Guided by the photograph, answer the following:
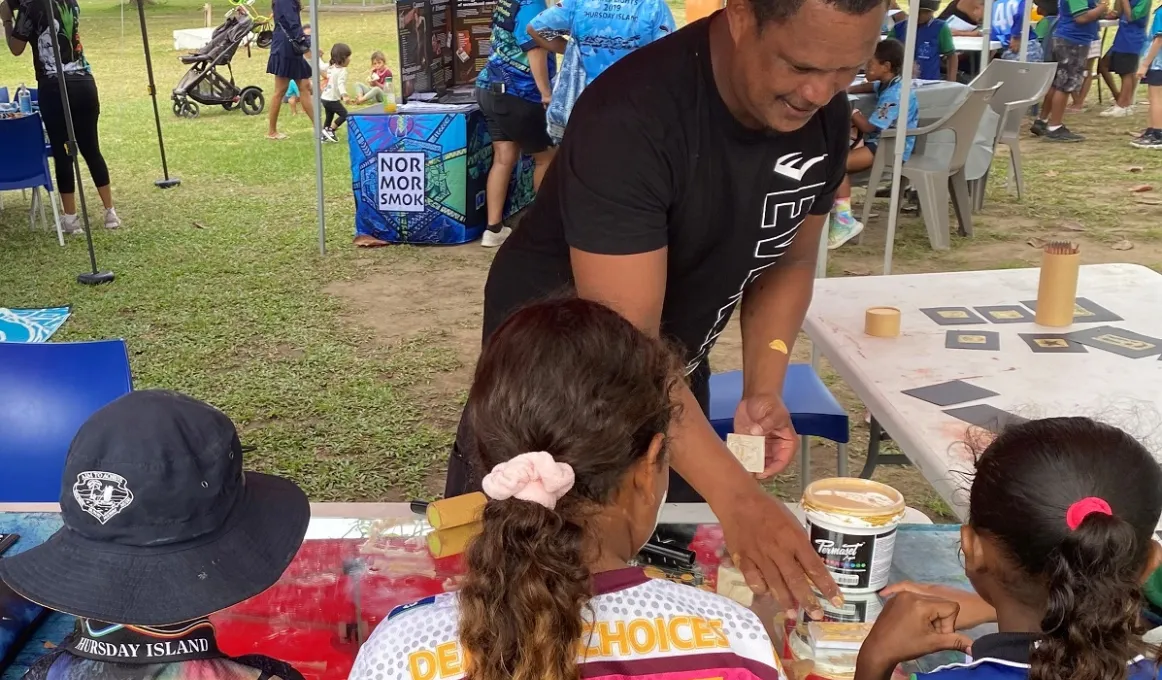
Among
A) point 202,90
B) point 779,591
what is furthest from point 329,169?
point 779,591

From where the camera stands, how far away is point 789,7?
1.34 metres

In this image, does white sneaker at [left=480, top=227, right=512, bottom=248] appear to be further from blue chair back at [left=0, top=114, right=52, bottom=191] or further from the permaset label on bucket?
the permaset label on bucket

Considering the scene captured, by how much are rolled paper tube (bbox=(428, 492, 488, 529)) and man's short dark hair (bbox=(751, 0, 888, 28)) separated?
74 cm

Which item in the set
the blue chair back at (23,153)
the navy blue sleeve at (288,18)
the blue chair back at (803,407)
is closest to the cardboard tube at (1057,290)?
the blue chair back at (803,407)

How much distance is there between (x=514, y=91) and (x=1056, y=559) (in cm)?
515

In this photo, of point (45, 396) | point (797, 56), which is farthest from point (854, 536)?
point (45, 396)

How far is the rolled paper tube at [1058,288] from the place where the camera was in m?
2.39

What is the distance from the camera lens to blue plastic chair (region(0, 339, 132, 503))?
7.48 feet

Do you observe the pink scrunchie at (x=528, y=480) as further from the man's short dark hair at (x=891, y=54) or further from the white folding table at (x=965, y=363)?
the man's short dark hair at (x=891, y=54)

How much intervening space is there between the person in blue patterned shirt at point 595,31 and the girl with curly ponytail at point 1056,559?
412 centimetres

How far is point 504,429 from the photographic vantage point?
41.2 inches

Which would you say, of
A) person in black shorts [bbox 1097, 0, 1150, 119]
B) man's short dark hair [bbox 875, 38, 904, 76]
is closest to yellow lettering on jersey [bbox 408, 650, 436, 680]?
man's short dark hair [bbox 875, 38, 904, 76]

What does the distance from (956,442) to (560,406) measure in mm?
1110

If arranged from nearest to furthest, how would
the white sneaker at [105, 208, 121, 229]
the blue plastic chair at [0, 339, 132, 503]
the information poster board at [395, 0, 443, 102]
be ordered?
1. the blue plastic chair at [0, 339, 132, 503]
2. the information poster board at [395, 0, 443, 102]
3. the white sneaker at [105, 208, 121, 229]
